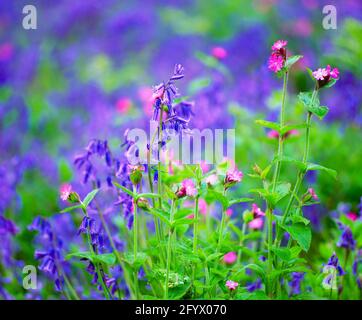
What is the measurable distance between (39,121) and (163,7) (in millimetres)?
2576

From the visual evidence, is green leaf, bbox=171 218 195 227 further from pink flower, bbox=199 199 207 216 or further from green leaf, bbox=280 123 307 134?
pink flower, bbox=199 199 207 216

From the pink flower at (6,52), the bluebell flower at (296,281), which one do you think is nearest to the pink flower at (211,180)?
the bluebell flower at (296,281)

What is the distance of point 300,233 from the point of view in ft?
4.47

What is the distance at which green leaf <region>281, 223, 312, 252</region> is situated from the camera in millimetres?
1331

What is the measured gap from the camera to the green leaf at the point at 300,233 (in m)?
A: 1.33

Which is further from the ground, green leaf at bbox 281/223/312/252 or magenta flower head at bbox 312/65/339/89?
magenta flower head at bbox 312/65/339/89

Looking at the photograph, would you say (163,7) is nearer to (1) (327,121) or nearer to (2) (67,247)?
(1) (327,121)

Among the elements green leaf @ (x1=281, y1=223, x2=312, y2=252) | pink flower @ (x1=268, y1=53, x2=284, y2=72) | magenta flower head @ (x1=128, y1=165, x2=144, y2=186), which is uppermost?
pink flower @ (x1=268, y1=53, x2=284, y2=72)

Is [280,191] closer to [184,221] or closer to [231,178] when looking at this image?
[231,178]

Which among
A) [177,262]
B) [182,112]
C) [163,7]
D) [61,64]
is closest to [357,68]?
[182,112]

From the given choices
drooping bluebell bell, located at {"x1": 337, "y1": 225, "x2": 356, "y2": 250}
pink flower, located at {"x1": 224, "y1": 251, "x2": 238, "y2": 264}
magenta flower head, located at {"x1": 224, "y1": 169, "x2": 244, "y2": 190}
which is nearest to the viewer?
magenta flower head, located at {"x1": 224, "y1": 169, "x2": 244, "y2": 190}

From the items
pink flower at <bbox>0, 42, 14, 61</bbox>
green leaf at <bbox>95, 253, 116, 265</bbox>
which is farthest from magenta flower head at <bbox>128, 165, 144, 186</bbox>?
pink flower at <bbox>0, 42, 14, 61</bbox>

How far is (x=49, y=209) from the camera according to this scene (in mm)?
2805

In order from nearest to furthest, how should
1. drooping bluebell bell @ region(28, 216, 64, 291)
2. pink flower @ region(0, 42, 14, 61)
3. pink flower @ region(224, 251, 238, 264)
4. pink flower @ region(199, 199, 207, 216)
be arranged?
drooping bluebell bell @ region(28, 216, 64, 291) < pink flower @ region(224, 251, 238, 264) < pink flower @ region(199, 199, 207, 216) < pink flower @ region(0, 42, 14, 61)
